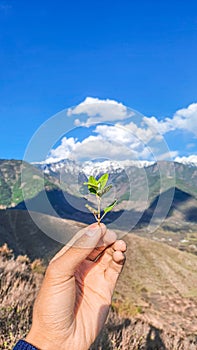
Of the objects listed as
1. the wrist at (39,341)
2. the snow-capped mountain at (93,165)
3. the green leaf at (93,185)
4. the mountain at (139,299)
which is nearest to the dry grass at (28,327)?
the mountain at (139,299)

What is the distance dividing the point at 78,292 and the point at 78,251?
1.00 m

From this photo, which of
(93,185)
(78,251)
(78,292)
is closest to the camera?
(93,185)

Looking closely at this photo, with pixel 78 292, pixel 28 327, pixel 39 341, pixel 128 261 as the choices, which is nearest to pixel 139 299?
pixel 128 261

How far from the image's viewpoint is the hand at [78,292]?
9.82ft

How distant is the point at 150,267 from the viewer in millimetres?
18969

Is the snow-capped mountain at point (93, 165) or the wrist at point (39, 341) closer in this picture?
the wrist at point (39, 341)

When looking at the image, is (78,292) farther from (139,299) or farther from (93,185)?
(139,299)

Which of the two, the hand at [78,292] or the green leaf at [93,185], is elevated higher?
the green leaf at [93,185]

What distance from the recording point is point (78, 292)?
3.69 m

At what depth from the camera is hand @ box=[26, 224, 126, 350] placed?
2992 mm

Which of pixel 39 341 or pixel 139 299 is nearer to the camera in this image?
pixel 39 341

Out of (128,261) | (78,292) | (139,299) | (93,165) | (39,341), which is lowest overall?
(139,299)

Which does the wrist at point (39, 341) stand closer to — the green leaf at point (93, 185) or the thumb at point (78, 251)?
the thumb at point (78, 251)

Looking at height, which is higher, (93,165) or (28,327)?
(93,165)
